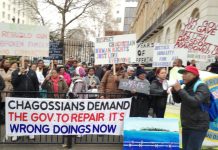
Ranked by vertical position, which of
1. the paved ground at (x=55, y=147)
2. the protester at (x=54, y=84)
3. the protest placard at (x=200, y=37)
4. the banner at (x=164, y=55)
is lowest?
the paved ground at (x=55, y=147)

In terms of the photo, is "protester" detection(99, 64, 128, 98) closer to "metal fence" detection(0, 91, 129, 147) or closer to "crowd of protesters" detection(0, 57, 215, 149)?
"crowd of protesters" detection(0, 57, 215, 149)

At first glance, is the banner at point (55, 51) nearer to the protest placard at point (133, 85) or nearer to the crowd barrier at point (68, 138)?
the crowd barrier at point (68, 138)

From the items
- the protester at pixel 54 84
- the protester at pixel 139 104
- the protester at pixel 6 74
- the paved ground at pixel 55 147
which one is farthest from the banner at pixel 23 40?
the protester at pixel 139 104

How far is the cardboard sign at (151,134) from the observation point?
19.5 feet

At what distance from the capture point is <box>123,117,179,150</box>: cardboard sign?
5.94m

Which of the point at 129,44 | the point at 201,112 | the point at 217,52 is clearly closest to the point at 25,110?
the point at 129,44

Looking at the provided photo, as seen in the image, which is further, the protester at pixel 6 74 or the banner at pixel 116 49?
the protester at pixel 6 74

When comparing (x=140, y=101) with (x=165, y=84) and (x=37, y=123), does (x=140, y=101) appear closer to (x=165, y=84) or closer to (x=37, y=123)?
(x=165, y=84)

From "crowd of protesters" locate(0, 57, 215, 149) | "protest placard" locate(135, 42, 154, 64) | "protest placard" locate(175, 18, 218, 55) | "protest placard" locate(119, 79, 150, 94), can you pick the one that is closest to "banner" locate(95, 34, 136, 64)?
"crowd of protesters" locate(0, 57, 215, 149)

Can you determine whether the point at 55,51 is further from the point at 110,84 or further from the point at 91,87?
the point at 110,84

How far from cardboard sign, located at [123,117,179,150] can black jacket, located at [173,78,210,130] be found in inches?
45.6

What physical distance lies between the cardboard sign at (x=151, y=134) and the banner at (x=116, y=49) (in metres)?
2.08

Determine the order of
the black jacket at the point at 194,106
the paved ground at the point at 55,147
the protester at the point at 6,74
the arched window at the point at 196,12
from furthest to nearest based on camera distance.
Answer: the arched window at the point at 196,12
the protester at the point at 6,74
the paved ground at the point at 55,147
the black jacket at the point at 194,106

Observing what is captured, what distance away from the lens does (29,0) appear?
33.0 meters
